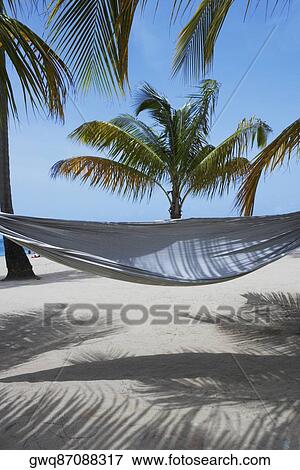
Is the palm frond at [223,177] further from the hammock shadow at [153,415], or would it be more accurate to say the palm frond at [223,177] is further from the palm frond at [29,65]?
the hammock shadow at [153,415]

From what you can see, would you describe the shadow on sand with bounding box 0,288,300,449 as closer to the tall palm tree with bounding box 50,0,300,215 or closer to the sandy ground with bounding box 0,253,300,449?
the sandy ground with bounding box 0,253,300,449

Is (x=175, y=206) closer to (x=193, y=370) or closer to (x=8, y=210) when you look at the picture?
(x=8, y=210)

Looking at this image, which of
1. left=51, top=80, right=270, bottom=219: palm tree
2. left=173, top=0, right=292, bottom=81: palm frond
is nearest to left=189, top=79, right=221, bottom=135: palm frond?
left=51, top=80, right=270, bottom=219: palm tree

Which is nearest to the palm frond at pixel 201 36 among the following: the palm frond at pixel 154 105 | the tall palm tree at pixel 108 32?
the tall palm tree at pixel 108 32

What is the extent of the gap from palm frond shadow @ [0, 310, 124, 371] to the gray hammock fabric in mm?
842

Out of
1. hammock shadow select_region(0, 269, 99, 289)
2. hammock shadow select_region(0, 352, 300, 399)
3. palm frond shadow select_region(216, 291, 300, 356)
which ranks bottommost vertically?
hammock shadow select_region(0, 352, 300, 399)

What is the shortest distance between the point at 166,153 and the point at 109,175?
1298mm

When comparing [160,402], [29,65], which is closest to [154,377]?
[160,402]

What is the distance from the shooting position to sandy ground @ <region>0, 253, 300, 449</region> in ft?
6.07

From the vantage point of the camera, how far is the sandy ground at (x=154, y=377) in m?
1.85

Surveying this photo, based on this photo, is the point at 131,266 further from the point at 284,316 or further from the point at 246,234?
the point at 284,316

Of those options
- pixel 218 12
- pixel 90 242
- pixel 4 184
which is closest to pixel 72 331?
pixel 90 242

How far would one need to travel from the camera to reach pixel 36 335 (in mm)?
3693
